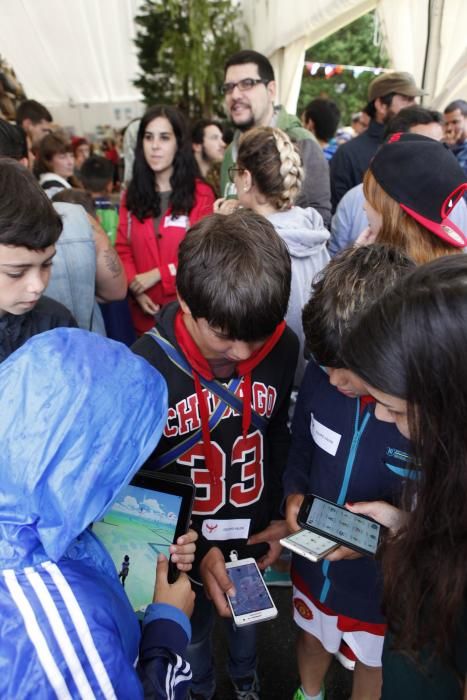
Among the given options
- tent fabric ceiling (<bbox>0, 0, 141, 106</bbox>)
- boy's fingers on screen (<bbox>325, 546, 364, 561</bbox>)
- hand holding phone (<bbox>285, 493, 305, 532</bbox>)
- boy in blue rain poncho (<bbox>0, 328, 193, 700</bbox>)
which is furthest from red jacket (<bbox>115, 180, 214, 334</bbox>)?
tent fabric ceiling (<bbox>0, 0, 141, 106</bbox>)

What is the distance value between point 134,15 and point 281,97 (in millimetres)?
4098

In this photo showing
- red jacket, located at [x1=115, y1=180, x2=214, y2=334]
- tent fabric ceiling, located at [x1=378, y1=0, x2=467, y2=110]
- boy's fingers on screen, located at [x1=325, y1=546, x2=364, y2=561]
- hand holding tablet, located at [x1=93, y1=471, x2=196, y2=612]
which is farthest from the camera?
tent fabric ceiling, located at [x1=378, y1=0, x2=467, y2=110]

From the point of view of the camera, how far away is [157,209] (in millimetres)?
2729

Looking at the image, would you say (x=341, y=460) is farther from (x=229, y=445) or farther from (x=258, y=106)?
(x=258, y=106)

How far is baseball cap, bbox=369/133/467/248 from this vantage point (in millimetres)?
1444

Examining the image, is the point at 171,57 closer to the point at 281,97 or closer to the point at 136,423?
the point at 281,97

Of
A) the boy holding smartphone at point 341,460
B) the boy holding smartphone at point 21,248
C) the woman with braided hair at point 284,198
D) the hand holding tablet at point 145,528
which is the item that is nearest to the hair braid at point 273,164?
the woman with braided hair at point 284,198

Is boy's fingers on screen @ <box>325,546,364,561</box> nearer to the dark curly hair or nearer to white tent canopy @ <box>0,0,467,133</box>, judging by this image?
the dark curly hair

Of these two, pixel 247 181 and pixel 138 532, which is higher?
pixel 247 181

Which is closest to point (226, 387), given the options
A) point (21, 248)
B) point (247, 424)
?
point (247, 424)

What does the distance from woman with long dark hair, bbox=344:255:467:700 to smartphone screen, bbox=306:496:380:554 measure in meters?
0.17

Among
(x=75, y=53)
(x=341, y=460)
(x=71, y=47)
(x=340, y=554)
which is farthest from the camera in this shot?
(x=75, y=53)

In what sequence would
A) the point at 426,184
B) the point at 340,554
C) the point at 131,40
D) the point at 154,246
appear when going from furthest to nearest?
1. the point at 131,40
2. the point at 154,246
3. the point at 426,184
4. the point at 340,554

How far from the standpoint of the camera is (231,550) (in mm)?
1505
